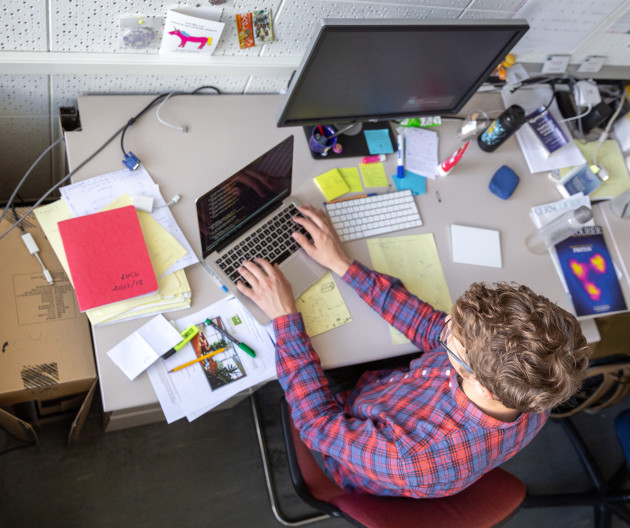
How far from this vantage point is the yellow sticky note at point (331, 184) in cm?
146

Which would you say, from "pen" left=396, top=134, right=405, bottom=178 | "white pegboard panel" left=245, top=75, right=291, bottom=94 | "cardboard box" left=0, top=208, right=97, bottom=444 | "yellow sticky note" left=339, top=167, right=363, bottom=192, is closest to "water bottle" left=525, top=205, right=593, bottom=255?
"pen" left=396, top=134, right=405, bottom=178

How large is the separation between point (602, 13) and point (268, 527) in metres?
2.03

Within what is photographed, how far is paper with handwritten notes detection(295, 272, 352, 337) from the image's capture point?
4.36 ft

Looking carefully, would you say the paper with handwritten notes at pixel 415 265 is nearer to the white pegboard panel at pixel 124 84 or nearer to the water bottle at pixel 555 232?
the water bottle at pixel 555 232

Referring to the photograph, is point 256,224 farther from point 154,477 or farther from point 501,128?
point 154,477

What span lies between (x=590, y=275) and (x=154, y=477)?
1591 mm

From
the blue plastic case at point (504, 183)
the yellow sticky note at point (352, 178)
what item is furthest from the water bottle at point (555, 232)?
the yellow sticky note at point (352, 178)

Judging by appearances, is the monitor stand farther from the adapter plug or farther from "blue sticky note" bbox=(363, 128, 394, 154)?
the adapter plug

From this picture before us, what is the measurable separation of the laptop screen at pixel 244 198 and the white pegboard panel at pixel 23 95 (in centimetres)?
57

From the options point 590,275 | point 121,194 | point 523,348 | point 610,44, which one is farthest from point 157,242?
point 610,44

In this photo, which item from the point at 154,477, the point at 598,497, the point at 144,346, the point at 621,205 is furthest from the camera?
the point at 598,497

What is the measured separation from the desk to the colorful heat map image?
0.14 ft

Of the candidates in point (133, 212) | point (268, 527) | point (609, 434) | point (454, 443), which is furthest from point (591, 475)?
point (133, 212)

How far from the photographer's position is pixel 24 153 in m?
1.61
